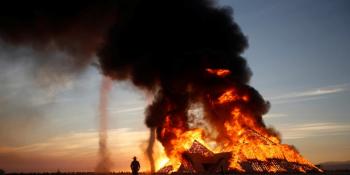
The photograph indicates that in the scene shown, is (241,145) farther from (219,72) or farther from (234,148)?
(219,72)

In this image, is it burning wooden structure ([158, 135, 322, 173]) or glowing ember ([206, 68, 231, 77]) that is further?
glowing ember ([206, 68, 231, 77])

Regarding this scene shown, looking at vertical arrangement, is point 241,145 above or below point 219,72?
below

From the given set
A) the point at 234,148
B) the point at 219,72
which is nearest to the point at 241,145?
the point at 234,148

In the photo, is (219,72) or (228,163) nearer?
(228,163)

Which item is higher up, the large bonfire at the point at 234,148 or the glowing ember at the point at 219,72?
the glowing ember at the point at 219,72

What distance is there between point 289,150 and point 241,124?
1639cm

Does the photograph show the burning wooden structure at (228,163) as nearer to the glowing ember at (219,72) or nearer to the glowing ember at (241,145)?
the glowing ember at (241,145)

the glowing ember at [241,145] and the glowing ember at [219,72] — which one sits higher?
the glowing ember at [219,72]

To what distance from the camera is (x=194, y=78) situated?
11700cm

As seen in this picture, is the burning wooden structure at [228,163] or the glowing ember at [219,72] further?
the glowing ember at [219,72]

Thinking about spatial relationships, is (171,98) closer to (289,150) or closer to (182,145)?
(182,145)

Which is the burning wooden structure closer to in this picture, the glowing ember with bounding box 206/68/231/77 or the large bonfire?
the large bonfire

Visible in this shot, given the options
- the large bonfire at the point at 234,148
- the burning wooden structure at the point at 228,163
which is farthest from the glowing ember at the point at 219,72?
the burning wooden structure at the point at 228,163

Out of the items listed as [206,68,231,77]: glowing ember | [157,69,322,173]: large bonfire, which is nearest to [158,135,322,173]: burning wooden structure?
[157,69,322,173]: large bonfire
